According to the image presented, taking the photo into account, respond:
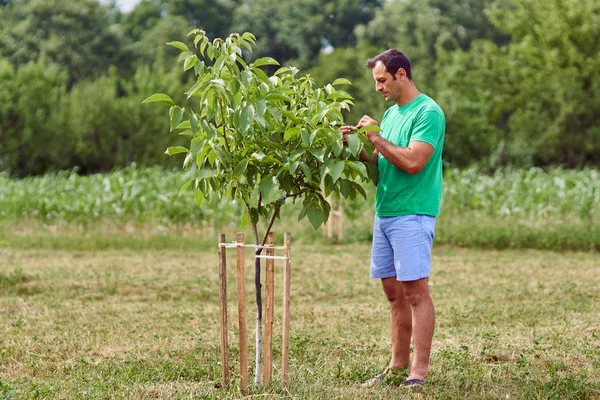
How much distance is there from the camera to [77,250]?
1351 centimetres

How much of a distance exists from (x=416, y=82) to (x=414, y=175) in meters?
35.2

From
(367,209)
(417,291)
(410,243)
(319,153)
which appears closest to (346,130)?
(319,153)

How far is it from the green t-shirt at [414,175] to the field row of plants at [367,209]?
991 cm

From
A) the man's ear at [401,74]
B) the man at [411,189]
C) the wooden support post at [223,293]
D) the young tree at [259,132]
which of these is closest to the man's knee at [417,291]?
the man at [411,189]

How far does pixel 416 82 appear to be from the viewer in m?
38.9

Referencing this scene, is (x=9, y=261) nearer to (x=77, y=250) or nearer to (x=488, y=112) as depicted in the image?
(x=77, y=250)

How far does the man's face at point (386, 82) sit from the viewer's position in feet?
14.9

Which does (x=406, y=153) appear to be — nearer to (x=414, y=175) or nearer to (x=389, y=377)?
(x=414, y=175)

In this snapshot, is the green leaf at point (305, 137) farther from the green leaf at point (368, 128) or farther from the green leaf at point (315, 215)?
the green leaf at point (315, 215)

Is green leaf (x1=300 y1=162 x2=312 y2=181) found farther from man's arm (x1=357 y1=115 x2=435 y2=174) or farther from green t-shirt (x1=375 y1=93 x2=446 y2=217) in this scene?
green t-shirt (x1=375 y1=93 x2=446 y2=217)

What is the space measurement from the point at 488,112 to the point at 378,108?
4.97 metres

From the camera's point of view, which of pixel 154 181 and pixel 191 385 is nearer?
pixel 191 385

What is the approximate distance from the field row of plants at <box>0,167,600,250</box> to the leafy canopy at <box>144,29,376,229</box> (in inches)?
400

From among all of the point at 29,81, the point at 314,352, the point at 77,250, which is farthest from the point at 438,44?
the point at 314,352
